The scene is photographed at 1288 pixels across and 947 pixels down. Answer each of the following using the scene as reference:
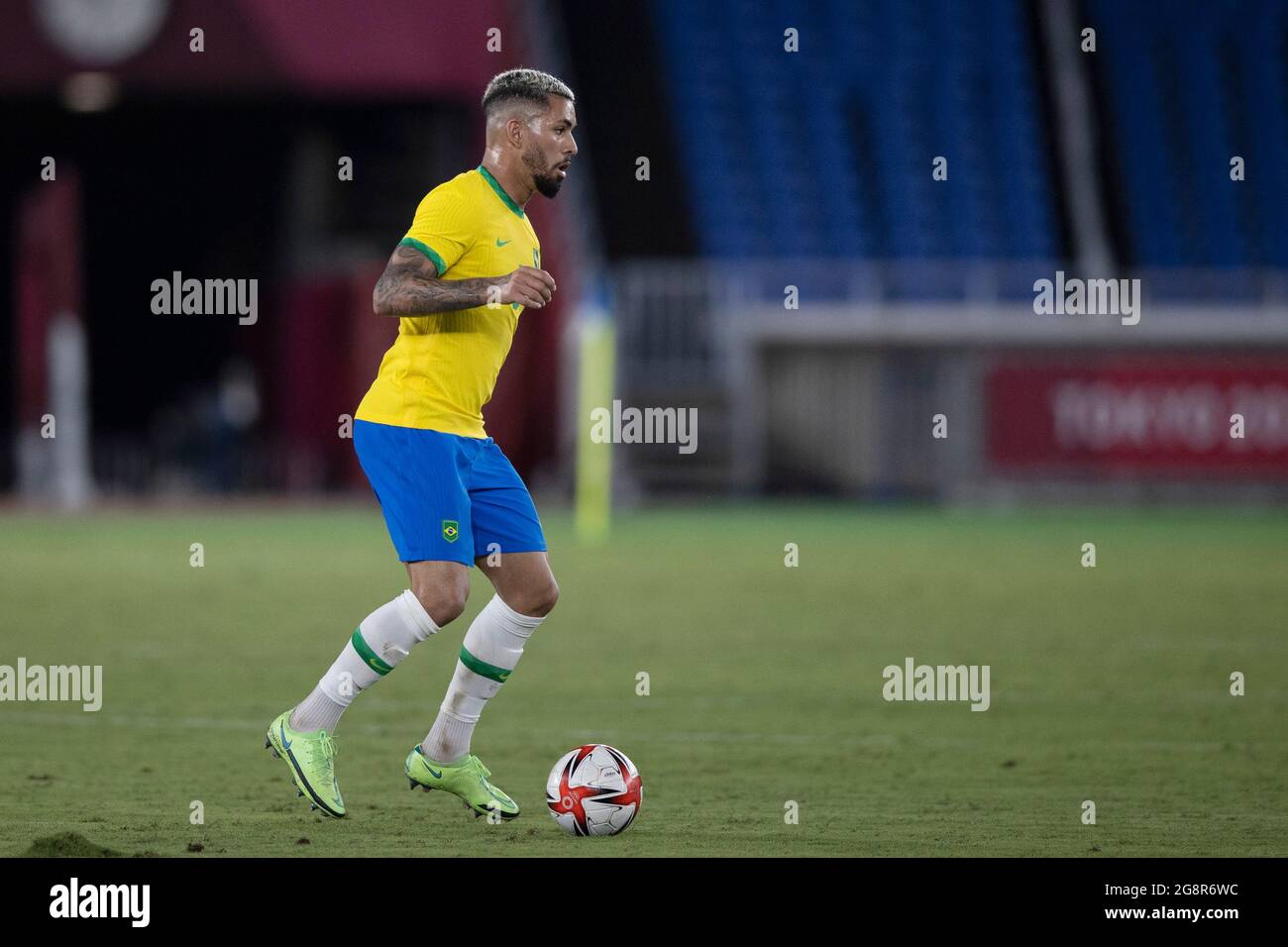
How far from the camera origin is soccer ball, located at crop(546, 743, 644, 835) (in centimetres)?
719

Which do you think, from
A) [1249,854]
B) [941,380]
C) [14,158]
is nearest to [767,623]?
[1249,854]

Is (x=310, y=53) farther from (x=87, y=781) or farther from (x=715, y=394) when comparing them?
(x=87, y=781)

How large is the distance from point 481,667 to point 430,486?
75cm

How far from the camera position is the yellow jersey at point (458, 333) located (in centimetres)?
743

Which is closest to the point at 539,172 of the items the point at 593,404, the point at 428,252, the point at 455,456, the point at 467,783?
the point at 428,252

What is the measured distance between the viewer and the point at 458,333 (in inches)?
296

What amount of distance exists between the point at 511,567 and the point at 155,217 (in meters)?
32.3

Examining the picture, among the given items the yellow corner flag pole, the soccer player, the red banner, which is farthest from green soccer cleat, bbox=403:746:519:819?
the red banner

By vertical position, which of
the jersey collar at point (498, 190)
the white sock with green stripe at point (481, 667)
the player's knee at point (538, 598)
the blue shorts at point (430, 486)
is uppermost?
the jersey collar at point (498, 190)

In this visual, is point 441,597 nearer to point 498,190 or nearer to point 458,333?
point 458,333

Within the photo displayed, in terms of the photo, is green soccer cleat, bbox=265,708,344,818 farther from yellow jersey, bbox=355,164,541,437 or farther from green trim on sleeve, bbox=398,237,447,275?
green trim on sleeve, bbox=398,237,447,275

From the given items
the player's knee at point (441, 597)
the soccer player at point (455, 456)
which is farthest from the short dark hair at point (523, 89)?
the player's knee at point (441, 597)

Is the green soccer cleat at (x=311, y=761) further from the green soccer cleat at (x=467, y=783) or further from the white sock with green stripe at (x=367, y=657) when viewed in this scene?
the green soccer cleat at (x=467, y=783)

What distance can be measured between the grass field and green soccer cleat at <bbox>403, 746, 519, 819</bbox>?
4.0 inches
